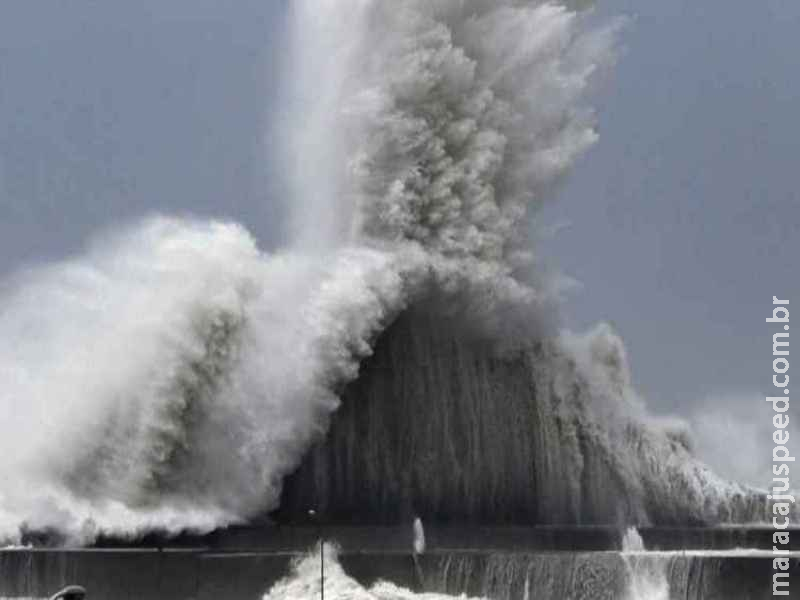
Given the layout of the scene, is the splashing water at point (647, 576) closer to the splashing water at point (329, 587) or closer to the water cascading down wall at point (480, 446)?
the splashing water at point (329, 587)

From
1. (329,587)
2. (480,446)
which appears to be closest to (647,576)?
(329,587)

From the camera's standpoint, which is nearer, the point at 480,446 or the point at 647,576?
the point at 647,576

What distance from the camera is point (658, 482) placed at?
111 ft

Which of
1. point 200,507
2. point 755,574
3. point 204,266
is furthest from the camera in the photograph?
point 204,266

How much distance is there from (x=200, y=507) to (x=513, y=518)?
5919 mm

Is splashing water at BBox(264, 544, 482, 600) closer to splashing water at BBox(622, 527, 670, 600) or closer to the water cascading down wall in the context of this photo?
splashing water at BBox(622, 527, 670, 600)

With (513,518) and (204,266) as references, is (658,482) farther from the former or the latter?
(204,266)

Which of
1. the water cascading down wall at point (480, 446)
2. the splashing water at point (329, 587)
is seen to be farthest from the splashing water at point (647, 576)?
the water cascading down wall at point (480, 446)

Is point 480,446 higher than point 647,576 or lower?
higher

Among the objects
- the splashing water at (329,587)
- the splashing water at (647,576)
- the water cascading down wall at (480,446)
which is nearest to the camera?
the splashing water at (329,587)

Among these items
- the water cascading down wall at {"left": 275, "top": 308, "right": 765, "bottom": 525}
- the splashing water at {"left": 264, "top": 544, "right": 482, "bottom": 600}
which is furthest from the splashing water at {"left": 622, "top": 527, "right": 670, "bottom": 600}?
the water cascading down wall at {"left": 275, "top": 308, "right": 765, "bottom": 525}

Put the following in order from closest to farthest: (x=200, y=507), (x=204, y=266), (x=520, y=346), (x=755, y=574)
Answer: (x=755, y=574) < (x=200, y=507) < (x=204, y=266) < (x=520, y=346)

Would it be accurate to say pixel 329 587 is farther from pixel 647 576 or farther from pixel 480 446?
pixel 480 446

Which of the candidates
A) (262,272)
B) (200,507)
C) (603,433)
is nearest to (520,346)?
(603,433)
